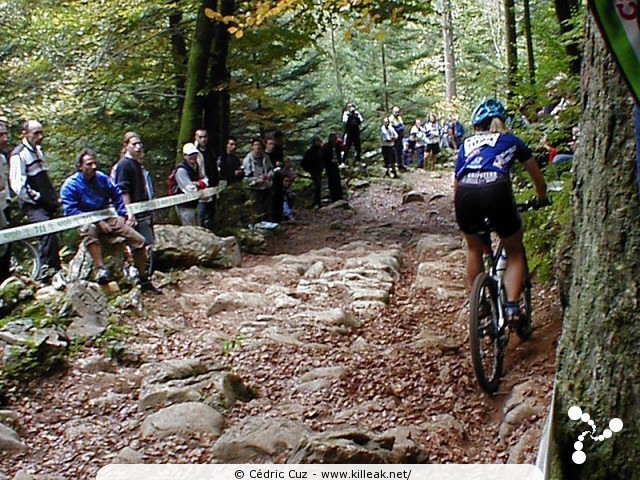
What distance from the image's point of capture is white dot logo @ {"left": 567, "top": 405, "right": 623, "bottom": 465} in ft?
6.91

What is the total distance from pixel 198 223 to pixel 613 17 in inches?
356

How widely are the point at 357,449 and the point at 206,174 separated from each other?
800 centimetres

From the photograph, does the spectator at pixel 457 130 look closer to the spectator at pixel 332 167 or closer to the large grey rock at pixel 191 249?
the spectator at pixel 332 167

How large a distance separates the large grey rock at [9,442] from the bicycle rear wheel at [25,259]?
125 inches

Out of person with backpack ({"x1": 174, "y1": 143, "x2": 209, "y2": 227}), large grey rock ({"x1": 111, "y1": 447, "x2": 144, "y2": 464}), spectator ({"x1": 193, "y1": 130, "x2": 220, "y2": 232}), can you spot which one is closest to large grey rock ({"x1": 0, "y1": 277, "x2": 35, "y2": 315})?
large grey rock ({"x1": 111, "y1": 447, "x2": 144, "y2": 464})

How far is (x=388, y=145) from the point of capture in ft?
60.5

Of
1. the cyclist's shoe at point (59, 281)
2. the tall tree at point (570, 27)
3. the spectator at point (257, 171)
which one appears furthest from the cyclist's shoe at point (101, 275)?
the spectator at point (257, 171)

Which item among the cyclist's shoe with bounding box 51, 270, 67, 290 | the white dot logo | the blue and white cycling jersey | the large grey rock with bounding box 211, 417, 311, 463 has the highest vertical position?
the blue and white cycling jersey

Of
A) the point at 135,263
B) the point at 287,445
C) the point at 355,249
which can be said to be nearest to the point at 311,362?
the point at 287,445

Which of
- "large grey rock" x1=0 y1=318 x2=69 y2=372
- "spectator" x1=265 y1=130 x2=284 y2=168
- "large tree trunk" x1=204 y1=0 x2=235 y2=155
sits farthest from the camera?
"spectator" x1=265 y1=130 x2=284 y2=168

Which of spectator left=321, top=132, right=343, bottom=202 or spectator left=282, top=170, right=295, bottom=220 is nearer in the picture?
spectator left=282, top=170, right=295, bottom=220

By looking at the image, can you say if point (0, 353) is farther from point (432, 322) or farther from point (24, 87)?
point (24, 87)

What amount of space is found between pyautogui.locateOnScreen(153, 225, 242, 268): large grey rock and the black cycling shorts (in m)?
4.94

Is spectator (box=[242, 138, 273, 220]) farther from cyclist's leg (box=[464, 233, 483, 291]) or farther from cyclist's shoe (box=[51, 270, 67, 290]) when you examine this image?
cyclist's leg (box=[464, 233, 483, 291])
